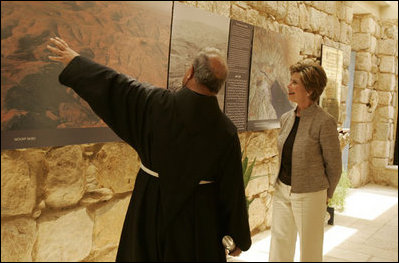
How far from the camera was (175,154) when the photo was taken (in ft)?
4.89

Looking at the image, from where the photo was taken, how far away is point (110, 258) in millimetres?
2047

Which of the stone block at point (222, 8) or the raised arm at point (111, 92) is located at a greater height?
the stone block at point (222, 8)

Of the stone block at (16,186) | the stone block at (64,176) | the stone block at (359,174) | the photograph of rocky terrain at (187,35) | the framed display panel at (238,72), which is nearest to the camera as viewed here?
the stone block at (16,186)

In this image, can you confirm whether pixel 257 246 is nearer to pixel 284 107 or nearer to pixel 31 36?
pixel 284 107

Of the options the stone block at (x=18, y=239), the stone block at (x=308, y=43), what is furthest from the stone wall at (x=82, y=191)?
the stone block at (x=308, y=43)

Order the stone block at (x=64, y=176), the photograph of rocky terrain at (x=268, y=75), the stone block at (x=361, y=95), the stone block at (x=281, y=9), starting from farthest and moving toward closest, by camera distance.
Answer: the stone block at (x=361, y=95) < the stone block at (x=281, y=9) < the photograph of rocky terrain at (x=268, y=75) < the stone block at (x=64, y=176)

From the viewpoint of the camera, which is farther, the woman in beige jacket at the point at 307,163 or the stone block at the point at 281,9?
the stone block at the point at 281,9

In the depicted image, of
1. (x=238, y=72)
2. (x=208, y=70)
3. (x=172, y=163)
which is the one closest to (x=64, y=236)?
(x=172, y=163)

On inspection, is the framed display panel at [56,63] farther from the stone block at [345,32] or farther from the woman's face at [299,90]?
the stone block at [345,32]

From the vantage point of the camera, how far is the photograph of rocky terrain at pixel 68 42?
1495mm

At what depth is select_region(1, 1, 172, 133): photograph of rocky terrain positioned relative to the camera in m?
1.50

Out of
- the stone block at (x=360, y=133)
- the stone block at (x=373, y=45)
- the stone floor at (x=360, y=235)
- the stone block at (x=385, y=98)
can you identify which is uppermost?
the stone block at (x=373, y=45)

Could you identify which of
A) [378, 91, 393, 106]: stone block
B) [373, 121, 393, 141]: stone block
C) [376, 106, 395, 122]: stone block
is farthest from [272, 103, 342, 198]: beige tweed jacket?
[378, 91, 393, 106]: stone block

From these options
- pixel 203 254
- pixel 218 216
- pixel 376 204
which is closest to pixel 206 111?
pixel 218 216
